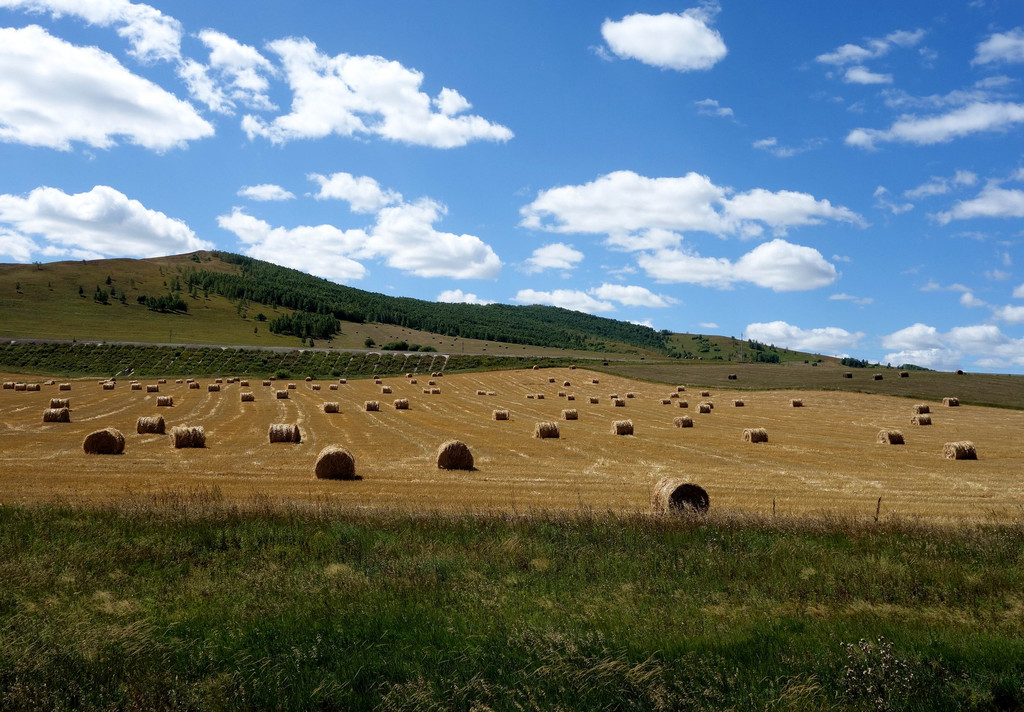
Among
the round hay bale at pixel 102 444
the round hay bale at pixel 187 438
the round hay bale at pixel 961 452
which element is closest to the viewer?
the round hay bale at pixel 102 444

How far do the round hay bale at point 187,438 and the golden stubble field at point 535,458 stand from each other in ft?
1.69

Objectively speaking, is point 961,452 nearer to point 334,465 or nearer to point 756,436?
point 756,436

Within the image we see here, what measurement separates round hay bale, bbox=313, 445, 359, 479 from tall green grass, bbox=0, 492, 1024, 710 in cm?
898

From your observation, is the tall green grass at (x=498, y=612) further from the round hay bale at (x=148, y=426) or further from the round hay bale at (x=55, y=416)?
the round hay bale at (x=55, y=416)

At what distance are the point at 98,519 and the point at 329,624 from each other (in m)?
7.44

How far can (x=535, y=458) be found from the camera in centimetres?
2911

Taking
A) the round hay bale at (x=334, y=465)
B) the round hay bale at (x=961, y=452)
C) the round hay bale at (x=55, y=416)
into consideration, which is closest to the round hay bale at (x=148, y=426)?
the round hay bale at (x=55, y=416)

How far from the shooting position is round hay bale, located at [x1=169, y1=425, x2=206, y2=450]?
97.3 ft

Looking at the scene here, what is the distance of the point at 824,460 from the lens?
29.2 meters

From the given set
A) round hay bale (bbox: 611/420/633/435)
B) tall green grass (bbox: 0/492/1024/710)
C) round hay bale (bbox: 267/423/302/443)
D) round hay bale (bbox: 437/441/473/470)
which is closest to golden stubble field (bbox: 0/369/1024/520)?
round hay bale (bbox: 437/441/473/470)

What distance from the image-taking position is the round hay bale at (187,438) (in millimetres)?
29672

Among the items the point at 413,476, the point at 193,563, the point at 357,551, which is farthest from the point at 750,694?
the point at 413,476

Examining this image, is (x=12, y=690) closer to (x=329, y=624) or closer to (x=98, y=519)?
(x=329, y=624)

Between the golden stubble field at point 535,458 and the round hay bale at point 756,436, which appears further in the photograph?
the round hay bale at point 756,436
